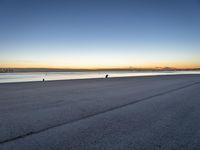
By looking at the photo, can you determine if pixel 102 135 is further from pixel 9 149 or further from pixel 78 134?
pixel 9 149

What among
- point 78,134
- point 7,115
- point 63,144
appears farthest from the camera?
point 7,115

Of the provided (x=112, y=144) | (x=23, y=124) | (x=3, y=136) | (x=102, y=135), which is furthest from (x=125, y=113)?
(x=3, y=136)

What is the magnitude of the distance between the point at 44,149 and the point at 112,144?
1.21 meters

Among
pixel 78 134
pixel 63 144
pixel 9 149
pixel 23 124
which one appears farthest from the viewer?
pixel 23 124

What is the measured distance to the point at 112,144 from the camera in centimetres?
356

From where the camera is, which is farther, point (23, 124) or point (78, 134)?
point (23, 124)

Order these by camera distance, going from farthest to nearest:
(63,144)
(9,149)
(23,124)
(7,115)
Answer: (7,115) < (23,124) < (63,144) < (9,149)

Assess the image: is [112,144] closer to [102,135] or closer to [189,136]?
[102,135]

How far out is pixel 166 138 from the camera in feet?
12.7

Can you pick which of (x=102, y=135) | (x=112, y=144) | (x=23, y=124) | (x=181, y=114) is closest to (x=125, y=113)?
(x=181, y=114)

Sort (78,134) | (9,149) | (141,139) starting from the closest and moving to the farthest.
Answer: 1. (9,149)
2. (141,139)
3. (78,134)

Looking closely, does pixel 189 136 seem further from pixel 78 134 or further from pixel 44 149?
pixel 44 149

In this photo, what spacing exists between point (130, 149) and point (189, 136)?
1.47 m

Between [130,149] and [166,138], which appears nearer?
[130,149]
